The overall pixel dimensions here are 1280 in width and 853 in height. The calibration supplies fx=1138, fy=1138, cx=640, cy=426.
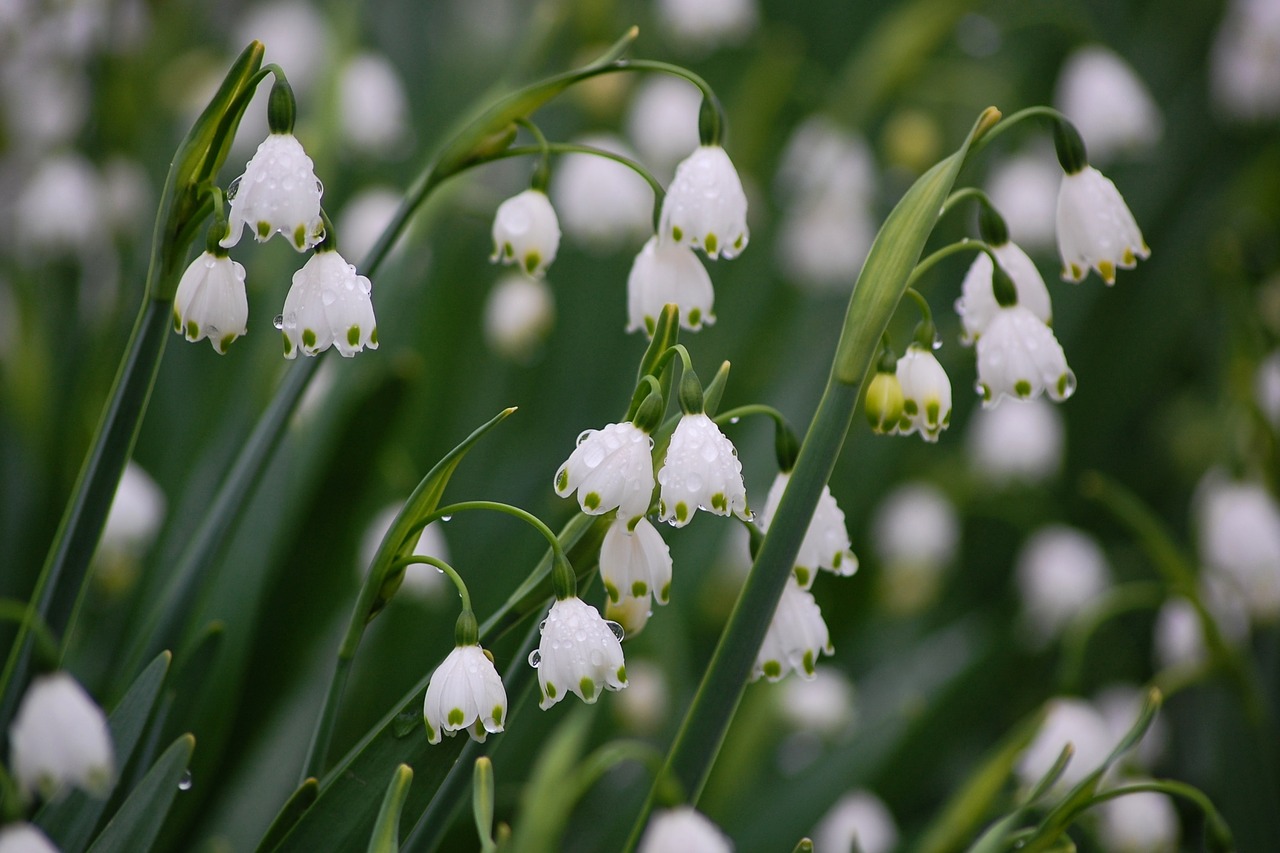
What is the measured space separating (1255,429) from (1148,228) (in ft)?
3.56

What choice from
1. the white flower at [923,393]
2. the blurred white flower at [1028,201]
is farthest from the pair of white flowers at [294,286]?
the blurred white flower at [1028,201]

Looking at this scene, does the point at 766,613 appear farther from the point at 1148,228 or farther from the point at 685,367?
the point at 1148,228

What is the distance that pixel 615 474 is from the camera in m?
0.73

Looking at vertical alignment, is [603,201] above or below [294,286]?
above

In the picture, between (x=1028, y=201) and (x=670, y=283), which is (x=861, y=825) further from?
(x=1028, y=201)

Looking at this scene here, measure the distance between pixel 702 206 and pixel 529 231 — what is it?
16cm

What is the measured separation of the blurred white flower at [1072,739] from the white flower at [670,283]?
76 cm

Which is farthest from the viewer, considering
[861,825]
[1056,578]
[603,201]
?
[1056,578]

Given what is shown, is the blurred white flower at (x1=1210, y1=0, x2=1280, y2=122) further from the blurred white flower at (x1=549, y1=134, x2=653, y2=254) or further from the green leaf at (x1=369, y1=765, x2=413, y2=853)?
the green leaf at (x1=369, y1=765, x2=413, y2=853)

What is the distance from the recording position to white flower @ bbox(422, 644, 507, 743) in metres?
0.75

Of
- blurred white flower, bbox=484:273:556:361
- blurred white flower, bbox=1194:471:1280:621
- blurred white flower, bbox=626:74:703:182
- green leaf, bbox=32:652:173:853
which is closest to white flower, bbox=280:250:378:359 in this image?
green leaf, bbox=32:652:173:853

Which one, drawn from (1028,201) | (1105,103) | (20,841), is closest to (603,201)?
(1028,201)

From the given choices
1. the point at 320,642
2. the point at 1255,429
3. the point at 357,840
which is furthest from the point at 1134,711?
the point at 357,840

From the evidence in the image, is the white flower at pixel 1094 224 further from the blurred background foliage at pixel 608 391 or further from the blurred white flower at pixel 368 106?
the blurred white flower at pixel 368 106
